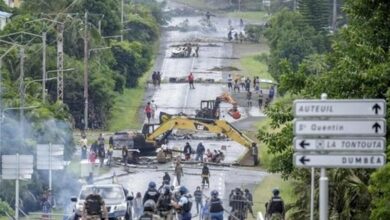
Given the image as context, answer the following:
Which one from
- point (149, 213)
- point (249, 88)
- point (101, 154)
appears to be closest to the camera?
point (149, 213)

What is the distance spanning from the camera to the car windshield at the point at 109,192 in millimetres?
37906

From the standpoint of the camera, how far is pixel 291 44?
11038 cm

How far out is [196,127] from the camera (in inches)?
2665

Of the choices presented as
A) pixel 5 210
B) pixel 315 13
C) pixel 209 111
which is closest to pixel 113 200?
pixel 5 210

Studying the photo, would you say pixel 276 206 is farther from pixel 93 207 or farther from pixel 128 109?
pixel 128 109

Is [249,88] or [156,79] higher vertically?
[156,79]

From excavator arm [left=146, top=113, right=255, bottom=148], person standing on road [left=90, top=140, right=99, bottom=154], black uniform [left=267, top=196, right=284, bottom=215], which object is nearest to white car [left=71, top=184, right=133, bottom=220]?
black uniform [left=267, top=196, right=284, bottom=215]

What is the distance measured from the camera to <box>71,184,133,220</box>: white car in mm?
36647

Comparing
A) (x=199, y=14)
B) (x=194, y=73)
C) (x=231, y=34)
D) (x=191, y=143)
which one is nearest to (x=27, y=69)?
(x=191, y=143)

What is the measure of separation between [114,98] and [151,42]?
39.2 meters

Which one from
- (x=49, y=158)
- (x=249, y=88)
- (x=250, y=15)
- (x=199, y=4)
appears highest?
(x=199, y=4)

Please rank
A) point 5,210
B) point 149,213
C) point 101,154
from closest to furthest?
1. point 149,213
2. point 5,210
3. point 101,154

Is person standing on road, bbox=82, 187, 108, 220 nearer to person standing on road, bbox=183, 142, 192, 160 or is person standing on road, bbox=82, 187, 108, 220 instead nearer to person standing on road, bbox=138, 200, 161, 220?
person standing on road, bbox=138, 200, 161, 220

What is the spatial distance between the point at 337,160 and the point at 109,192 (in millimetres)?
18597
